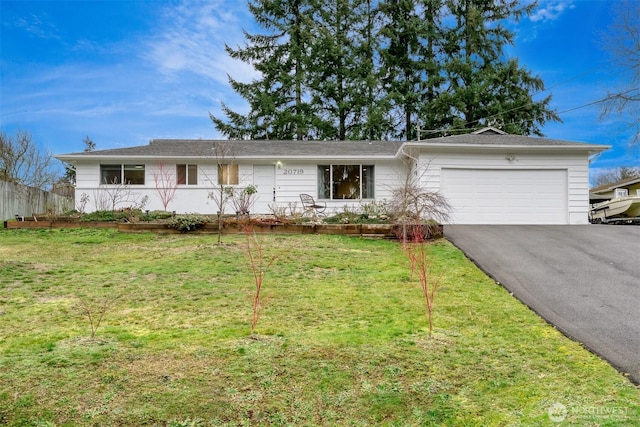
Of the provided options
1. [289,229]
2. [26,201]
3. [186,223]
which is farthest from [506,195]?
[26,201]

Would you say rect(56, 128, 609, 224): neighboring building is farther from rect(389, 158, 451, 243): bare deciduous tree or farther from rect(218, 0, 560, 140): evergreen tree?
rect(218, 0, 560, 140): evergreen tree

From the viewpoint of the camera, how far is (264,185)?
612 inches

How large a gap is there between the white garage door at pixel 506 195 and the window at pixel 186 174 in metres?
8.94

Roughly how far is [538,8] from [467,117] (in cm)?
892

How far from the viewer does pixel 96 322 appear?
14.1 ft

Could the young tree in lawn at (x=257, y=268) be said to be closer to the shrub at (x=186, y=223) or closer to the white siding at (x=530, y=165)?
the shrub at (x=186, y=223)

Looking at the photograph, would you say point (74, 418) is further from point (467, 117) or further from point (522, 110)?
point (522, 110)

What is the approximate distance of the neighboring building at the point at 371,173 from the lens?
13.2m

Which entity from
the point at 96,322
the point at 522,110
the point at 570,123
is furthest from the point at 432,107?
the point at 96,322

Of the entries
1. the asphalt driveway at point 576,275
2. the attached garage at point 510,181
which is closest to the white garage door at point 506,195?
the attached garage at point 510,181

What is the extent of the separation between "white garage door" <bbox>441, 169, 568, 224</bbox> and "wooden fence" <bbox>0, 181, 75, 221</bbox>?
13577mm

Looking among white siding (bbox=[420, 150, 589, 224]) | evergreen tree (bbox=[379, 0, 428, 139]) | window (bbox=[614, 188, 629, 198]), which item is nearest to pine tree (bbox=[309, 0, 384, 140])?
evergreen tree (bbox=[379, 0, 428, 139])

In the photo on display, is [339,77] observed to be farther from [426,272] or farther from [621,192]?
[621,192]

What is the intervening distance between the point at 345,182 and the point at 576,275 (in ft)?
32.4
